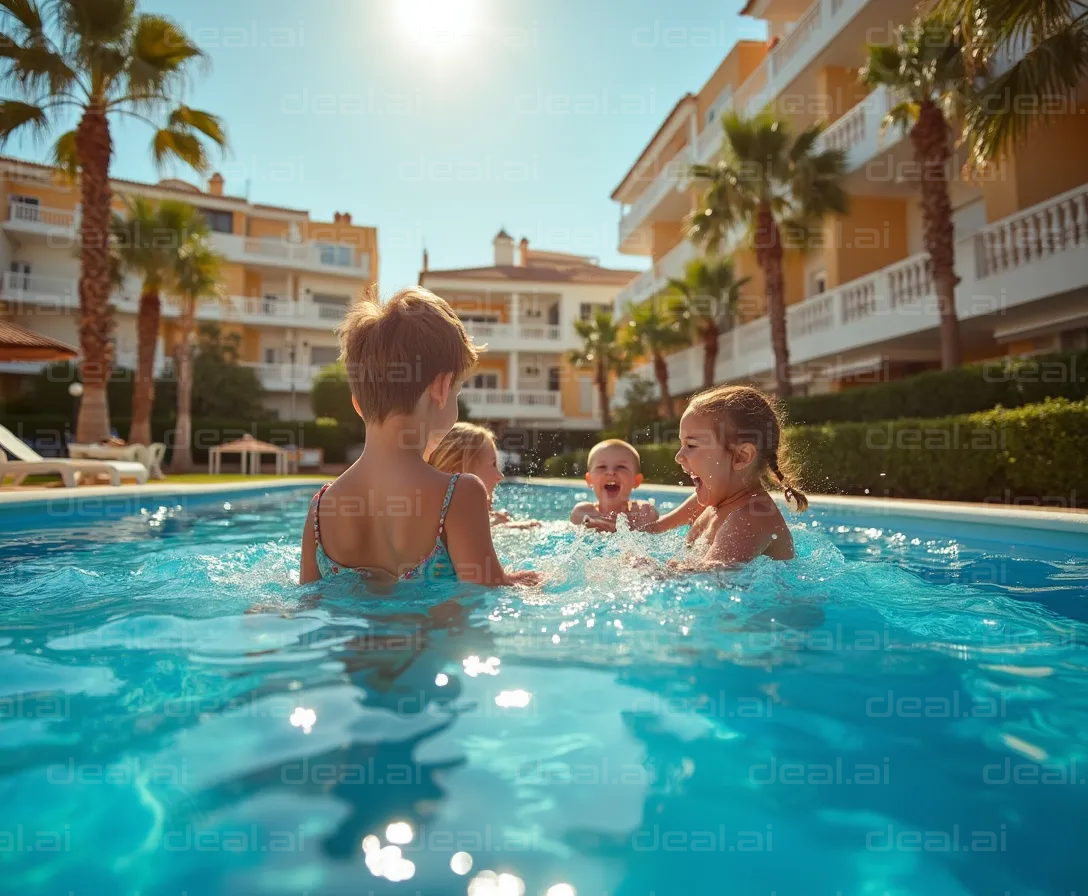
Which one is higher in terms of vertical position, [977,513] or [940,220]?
[940,220]

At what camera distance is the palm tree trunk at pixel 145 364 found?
19.9 meters

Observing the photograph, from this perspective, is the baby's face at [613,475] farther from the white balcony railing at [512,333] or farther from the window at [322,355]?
the window at [322,355]

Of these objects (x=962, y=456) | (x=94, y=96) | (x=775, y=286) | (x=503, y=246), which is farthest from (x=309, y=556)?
(x=503, y=246)

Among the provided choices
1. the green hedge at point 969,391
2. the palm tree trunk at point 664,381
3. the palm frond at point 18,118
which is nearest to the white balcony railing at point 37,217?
the palm frond at point 18,118

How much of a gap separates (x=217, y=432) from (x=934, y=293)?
78.6 ft

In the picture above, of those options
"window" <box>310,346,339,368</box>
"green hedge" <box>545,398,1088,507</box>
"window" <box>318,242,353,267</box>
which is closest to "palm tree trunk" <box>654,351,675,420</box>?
"green hedge" <box>545,398,1088,507</box>

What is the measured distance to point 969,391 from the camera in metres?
10.8

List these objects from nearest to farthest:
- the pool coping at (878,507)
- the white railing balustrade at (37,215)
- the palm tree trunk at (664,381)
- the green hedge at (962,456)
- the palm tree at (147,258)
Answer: the pool coping at (878,507) → the green hedge at (962,456) → the palm tree at (147,258) → the palm tree trunk at (664,381) → the white railing balustrade at (37,215)

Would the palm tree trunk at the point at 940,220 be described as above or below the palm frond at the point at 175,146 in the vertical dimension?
below

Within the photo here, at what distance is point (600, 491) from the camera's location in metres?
5.56

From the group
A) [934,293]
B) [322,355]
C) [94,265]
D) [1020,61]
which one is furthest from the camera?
[322,355]

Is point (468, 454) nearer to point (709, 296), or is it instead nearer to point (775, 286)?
point (775, 286)

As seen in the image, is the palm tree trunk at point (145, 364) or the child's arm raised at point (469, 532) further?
the palm tree trunk at point (145, 364)

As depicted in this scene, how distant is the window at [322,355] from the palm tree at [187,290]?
13.8m
